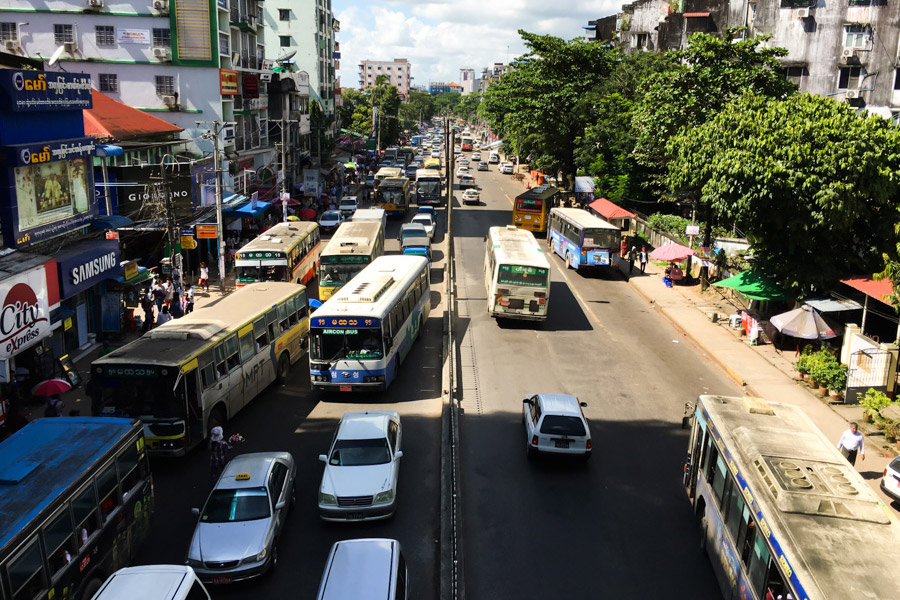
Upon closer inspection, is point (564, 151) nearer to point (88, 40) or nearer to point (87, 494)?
point (88, 40)

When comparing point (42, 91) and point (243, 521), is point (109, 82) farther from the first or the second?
point (243, 521)

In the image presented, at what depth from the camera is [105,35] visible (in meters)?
43.7

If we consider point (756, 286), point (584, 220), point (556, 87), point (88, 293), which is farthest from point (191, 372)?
point (556, 87)

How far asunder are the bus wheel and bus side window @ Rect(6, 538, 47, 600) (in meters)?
12.8

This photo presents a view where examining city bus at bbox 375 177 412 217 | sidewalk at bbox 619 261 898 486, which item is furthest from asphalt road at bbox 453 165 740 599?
city bus at bbox 375 177 412 217

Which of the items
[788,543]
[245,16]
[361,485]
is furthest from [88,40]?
[788,543]

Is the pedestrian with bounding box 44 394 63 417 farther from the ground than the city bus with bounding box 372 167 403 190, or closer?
closer

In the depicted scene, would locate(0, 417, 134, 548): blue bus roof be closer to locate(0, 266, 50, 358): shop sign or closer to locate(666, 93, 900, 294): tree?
locate(0, 266, 50, 358): shop sign

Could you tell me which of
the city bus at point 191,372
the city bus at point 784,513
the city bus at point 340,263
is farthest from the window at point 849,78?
the city bus at point 784,513

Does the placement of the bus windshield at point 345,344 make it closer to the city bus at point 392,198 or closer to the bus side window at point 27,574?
the bus side window at point 27,574

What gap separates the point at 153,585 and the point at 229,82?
4139 cm

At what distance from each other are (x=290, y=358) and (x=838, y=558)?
17.9 meters

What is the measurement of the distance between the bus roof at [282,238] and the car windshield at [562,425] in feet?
54.1

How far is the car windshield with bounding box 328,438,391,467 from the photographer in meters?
15.6
